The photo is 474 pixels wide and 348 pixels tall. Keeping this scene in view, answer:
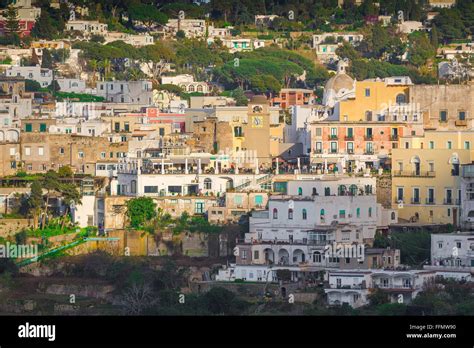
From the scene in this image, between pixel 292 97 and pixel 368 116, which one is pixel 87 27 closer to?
pixel 292 97

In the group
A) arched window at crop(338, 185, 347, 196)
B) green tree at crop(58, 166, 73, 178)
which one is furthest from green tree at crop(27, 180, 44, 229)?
arched window at crop(338, 185, 347, 196)

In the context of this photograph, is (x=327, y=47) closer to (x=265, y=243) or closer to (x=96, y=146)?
(x=96, y=146)

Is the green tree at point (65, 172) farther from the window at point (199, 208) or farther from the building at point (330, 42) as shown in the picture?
the building at point (330, 42)

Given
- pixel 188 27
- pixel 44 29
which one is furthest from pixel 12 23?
pixel 188 27

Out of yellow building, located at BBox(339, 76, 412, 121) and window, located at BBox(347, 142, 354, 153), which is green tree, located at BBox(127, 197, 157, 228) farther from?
yellow building, located at BBox(339, 76, 412, 121)

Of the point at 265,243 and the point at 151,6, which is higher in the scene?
the point at 151,6
